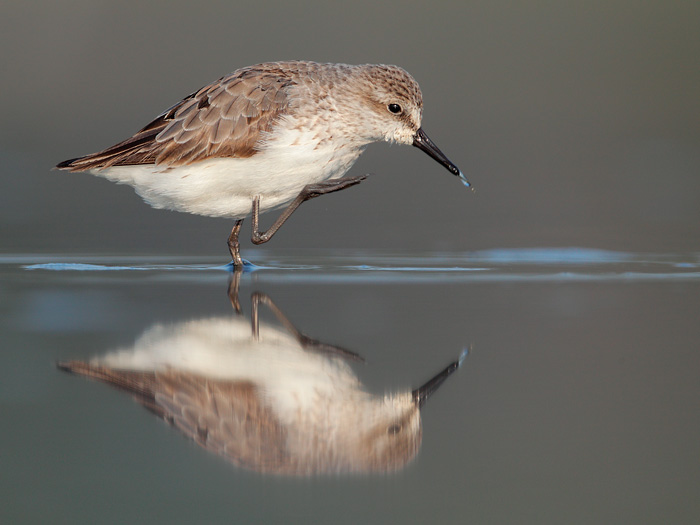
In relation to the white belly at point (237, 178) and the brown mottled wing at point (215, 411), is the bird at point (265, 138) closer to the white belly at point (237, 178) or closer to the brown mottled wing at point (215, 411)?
the white belly at point (237, 178)

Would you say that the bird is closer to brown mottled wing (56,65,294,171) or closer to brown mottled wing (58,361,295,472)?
brown mottled wing (56,65,294,171)

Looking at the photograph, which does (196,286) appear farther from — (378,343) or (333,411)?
(333,411)

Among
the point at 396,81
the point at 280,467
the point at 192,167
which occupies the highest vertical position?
the point at 396,81

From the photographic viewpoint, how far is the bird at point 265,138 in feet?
19.9

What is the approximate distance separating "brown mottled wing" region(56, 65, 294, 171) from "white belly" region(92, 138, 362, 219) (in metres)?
0.08

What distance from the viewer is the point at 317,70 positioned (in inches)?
255

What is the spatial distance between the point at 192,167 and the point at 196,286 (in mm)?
1122

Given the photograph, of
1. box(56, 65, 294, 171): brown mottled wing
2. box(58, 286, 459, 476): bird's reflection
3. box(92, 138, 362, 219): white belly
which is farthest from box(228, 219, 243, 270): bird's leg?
box(58, 286, 459, 476): bird's reflection

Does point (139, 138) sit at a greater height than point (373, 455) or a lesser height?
greater

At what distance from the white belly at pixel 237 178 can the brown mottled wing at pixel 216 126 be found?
3.1 inches

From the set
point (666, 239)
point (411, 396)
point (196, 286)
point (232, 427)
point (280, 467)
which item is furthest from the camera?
point (666, 239)

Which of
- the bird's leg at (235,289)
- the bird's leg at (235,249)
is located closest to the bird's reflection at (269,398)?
the bird's leg at (235,289)

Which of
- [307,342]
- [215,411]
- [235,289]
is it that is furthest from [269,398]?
[235,289]

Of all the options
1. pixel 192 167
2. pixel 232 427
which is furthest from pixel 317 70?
pixel 232 427
